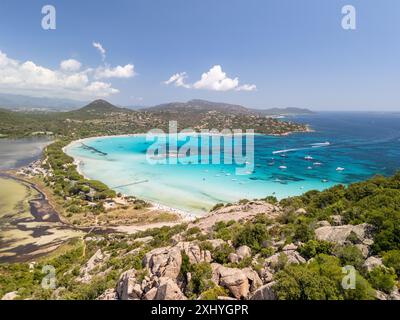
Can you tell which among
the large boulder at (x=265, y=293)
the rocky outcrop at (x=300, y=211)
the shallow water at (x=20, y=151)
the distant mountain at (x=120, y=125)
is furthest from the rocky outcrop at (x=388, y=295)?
the distant mountain at (x=120, y=125)

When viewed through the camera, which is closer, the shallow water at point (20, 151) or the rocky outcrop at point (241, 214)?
the rocky outcrop at point (241, 214)

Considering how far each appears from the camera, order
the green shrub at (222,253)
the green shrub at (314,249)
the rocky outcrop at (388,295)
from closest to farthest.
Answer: the rocky outcrop at (388,295), the green shrub at (314,249), the green shrub at (222,253)

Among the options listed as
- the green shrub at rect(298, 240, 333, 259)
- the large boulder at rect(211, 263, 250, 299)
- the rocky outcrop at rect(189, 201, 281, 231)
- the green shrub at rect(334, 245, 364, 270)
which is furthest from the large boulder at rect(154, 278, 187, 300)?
the rocky outcrop at rect(189, 201, 281, 231)

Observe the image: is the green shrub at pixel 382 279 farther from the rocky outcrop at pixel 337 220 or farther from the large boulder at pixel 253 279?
the rocky outcrop at pixel 337 220

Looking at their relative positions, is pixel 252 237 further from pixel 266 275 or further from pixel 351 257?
pixel 351 257

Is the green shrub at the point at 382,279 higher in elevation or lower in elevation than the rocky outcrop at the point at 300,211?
higher

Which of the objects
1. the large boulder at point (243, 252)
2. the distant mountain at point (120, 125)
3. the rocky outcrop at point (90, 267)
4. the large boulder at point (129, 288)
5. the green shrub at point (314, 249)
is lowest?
the rocky outcrop at point (90, 267)

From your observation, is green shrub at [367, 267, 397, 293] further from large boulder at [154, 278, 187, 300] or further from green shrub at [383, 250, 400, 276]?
large boulder at [154, 278, 187, 300]
